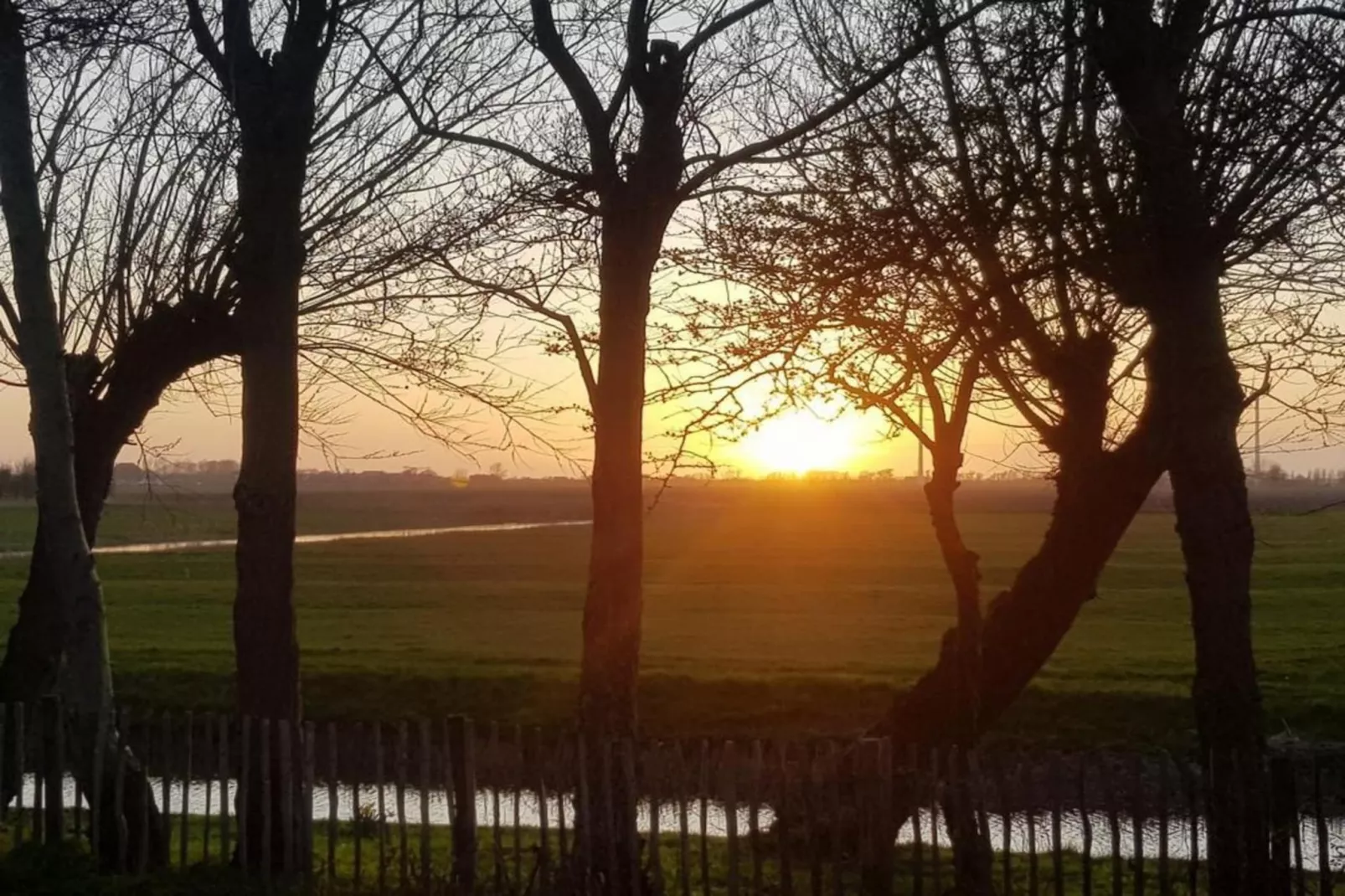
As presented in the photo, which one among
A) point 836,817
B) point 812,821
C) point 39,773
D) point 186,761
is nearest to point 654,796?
point 812,821

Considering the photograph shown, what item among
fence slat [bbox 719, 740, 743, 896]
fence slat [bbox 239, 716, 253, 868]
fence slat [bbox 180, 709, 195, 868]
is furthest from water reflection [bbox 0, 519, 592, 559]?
fence slat [bbox 719, 740, 743, 896]

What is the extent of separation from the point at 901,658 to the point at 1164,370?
17389mm

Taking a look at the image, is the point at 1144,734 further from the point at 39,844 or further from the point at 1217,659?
the point at 39,844

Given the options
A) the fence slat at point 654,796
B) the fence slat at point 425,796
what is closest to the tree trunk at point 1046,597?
the fence slat at point 654,796

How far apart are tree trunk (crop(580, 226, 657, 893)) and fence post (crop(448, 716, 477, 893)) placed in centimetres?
75

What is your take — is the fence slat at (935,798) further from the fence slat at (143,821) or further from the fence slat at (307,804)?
the fence slat at (143,821)

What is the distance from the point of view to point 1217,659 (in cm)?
966

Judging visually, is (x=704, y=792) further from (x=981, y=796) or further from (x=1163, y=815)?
(x=1163, y=815)

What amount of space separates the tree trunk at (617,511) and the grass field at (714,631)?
12.1 ft

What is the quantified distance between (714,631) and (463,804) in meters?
23.6

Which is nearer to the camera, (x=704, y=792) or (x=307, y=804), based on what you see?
(x=704, y=792)

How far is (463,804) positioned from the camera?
8.84m

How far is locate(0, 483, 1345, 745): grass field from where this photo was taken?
2252cm

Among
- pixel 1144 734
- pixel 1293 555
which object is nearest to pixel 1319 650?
pixel 1144 734
